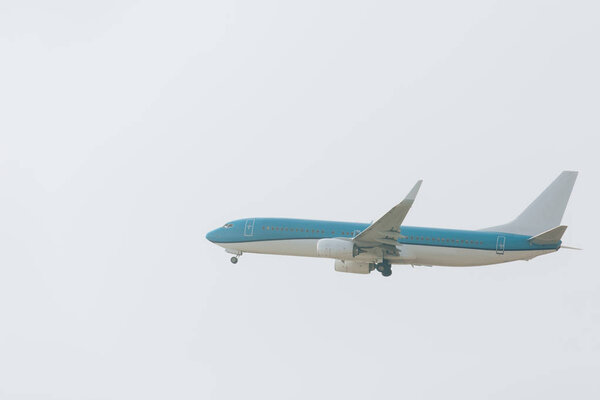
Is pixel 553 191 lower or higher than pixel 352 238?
higher

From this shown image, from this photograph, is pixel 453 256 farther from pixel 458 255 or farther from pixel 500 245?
pixel 500 245

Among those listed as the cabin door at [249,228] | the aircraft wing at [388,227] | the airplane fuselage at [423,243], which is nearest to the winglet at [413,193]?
the aircraft wing at [388,227]

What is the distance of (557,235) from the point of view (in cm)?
7319

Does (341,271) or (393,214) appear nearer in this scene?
(393,214)

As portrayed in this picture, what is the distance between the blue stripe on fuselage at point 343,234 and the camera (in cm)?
7544

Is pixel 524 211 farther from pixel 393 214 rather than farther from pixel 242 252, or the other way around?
pixel 242 252

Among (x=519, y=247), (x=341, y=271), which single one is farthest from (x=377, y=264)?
(x=519, y=247)

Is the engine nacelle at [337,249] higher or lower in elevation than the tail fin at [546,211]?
lower

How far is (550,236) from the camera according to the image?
73438mm

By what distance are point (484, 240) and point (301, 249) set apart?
11.9 m

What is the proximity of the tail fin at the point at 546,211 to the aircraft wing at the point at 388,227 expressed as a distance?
306 inches

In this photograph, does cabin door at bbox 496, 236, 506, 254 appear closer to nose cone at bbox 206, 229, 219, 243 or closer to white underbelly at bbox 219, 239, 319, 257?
white underbelly at bbox 219, 239, 319, 257

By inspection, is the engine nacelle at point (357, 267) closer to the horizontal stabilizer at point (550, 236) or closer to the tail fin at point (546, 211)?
the tail fin at point (546, 211)

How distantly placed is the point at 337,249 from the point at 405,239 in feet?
15.9
